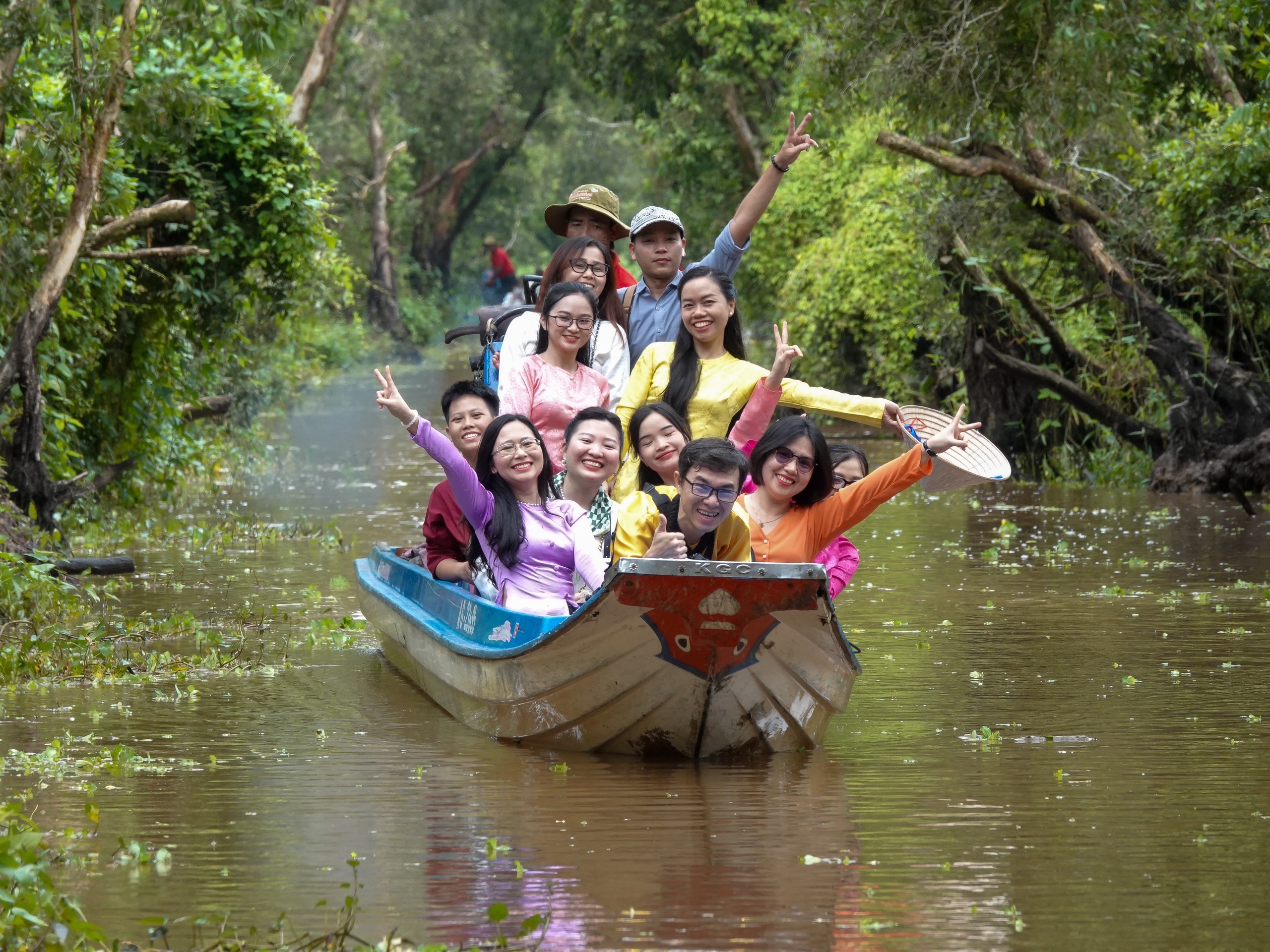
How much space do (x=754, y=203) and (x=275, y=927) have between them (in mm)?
4859

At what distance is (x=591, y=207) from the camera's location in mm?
8297

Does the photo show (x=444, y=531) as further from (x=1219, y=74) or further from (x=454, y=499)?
(x=1219, y=74)

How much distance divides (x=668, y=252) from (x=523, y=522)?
1.80 meters

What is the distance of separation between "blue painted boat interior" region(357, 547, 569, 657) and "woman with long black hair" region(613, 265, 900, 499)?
85 centimetres

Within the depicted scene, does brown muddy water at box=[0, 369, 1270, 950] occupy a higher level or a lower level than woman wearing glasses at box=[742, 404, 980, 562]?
lower

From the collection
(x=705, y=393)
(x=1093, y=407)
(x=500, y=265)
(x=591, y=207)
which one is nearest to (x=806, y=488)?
(x=705, y=393)

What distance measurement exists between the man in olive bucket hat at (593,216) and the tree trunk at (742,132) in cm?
2002

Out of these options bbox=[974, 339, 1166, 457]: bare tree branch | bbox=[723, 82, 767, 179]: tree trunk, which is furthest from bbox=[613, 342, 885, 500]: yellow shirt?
bbox=[723, 82, 767, 179]: tree trunk

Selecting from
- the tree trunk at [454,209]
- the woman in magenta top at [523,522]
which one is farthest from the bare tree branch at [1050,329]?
the tree trunk at [454,209]

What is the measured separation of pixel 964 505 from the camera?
53.4ft

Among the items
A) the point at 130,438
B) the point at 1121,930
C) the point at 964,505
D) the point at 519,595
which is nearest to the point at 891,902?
the point at 1121,930

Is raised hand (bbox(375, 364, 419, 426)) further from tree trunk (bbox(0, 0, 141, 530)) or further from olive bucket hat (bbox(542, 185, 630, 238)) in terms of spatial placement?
tree trunk (bbox(0, 0, 141, 530))

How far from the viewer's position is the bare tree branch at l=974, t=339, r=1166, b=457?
53.6 ft

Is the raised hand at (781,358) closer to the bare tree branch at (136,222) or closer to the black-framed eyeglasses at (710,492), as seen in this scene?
the black-framed eyeglasses at (710,492)
